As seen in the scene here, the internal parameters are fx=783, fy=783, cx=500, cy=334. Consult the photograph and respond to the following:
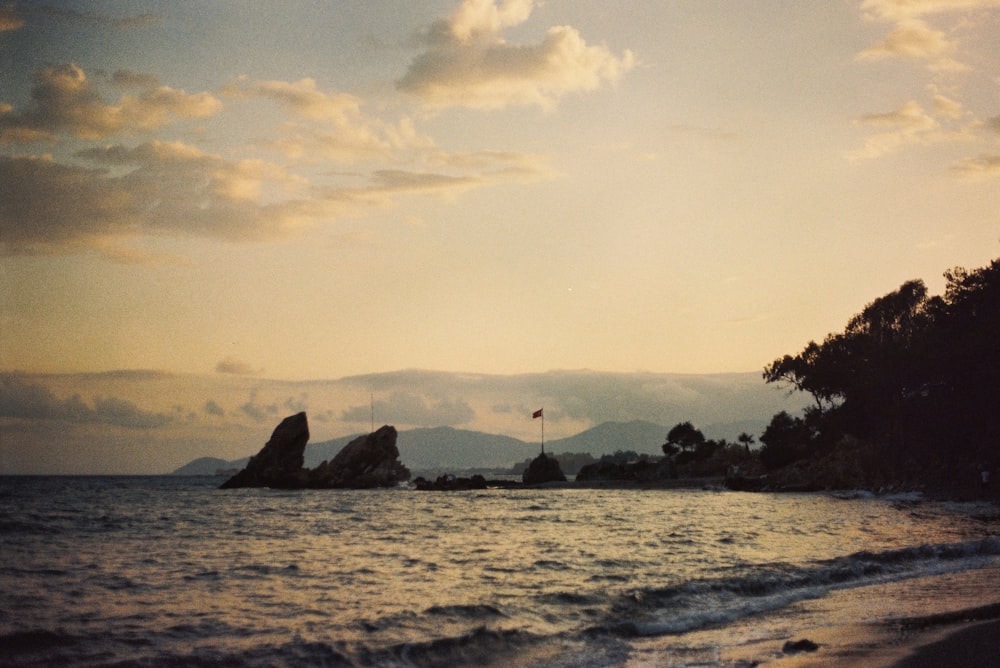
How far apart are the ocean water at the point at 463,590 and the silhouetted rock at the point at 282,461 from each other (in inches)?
3003

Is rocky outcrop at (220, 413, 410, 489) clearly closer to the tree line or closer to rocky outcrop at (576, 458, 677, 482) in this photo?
rocky outcrop at (576, 458, 677, 482)

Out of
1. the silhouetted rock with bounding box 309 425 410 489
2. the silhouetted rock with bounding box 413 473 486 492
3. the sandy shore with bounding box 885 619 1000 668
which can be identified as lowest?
the silhouetted rock with bounding box 413 473 486 492

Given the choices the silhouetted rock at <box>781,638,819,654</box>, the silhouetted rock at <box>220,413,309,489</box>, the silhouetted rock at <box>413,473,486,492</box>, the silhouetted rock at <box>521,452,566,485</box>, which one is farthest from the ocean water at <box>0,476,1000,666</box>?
the silhouetted rock at <box>521,452,566,485</box>

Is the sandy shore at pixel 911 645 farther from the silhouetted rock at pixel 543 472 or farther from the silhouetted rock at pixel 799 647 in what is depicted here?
the silhouetted rock at pixel 543 472

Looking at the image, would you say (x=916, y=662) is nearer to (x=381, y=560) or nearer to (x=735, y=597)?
(x=735, y=597)

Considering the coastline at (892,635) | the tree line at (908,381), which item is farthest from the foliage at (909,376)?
the coastline at (892,635)

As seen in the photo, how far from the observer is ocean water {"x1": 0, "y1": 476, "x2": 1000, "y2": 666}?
15438 millimetres

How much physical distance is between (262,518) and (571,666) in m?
38.6

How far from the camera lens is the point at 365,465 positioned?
12194 cm

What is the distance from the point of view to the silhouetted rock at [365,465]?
4710 inches

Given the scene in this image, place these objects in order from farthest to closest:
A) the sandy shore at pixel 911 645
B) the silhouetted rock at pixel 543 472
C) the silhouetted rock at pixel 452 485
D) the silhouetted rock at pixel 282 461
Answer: the silhouetted rock at pixel 543 472 < the silhouetted rock at pixel 452 485 < the silhouetted rock at pixel 282 461 < the sandy shore at pixel 911 645

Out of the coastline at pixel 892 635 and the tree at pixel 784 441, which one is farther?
the tree at pixel 784 441

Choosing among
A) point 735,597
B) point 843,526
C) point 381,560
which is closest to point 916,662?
point 735,597

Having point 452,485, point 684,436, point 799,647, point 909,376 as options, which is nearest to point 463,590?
point 799,647
